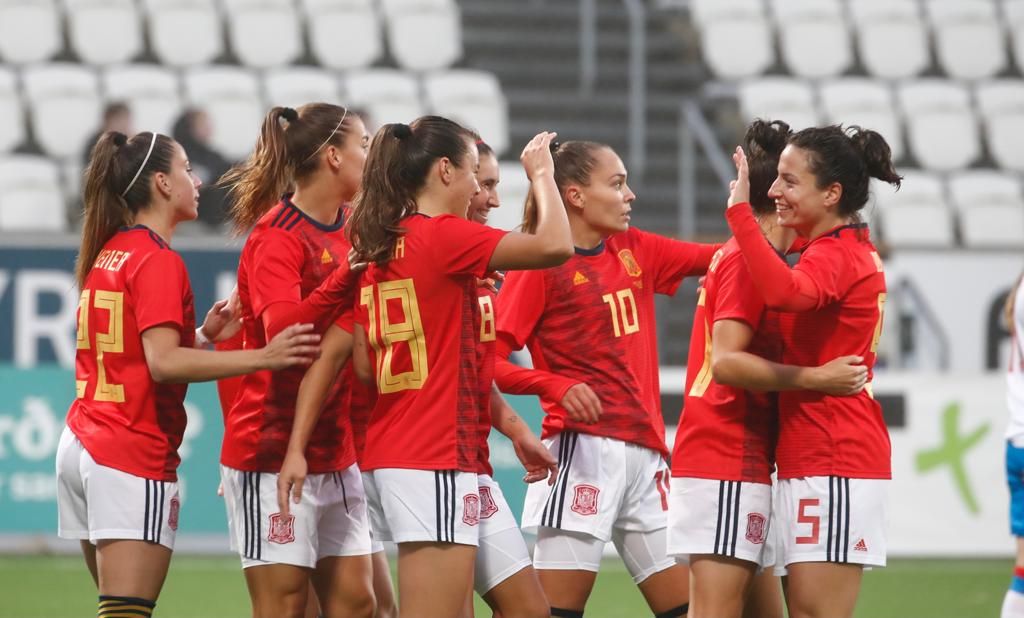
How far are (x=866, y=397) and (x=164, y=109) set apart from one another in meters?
8.91

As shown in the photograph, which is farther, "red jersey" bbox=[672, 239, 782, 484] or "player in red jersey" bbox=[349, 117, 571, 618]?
"red jersey" bbox=[672, 239, 782, 484]

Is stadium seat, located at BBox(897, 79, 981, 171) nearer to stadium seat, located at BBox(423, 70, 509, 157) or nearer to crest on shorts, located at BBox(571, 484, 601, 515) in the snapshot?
stadium seat, located at BBox(423, 70, 509, 157)

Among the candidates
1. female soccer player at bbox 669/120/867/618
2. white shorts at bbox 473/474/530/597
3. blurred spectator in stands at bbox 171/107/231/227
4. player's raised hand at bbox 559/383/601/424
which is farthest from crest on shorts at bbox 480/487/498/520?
blurred spectator in stands at bbox 171/107/231/227

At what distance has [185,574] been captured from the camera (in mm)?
8461

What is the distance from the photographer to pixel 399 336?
4.07 meters

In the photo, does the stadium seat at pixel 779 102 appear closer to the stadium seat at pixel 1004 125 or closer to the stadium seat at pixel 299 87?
the stadium seat at pixel 1004 125

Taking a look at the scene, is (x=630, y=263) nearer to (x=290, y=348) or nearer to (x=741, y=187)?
(x=741, y=187)

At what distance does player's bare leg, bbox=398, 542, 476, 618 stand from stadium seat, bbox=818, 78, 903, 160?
32.6 feet

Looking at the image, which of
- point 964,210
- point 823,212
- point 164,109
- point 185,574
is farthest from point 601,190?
point 964,210

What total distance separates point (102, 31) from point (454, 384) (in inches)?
388

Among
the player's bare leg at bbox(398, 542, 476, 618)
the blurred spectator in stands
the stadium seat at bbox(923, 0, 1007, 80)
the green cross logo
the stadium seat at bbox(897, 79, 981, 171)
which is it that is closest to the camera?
the player's bare leg at bbox(398, 542, 476, 618)

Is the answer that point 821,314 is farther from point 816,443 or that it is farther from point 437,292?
point 437,292

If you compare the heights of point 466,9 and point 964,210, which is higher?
point 466,9

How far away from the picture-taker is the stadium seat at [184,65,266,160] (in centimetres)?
1218
